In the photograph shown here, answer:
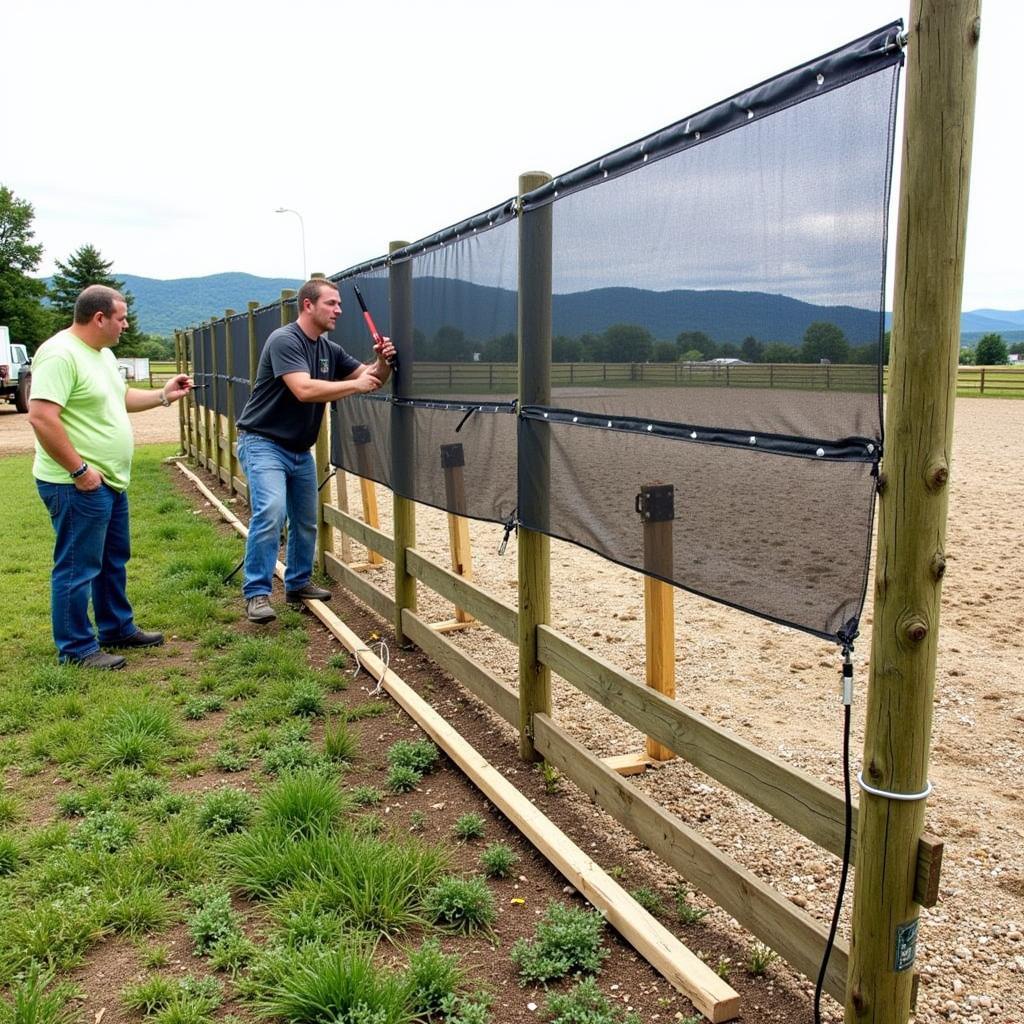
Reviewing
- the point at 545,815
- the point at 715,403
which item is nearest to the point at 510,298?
the point at 715,403

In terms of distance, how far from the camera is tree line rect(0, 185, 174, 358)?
61.6 m

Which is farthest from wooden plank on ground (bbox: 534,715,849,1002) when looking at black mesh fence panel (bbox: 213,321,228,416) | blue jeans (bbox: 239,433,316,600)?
black mesh fence panel (bbox: 213,321,228,416)

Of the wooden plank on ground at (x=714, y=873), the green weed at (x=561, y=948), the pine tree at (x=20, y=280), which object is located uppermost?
the pine tree at (x=20, y=280)

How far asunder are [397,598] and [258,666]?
0.97 metres

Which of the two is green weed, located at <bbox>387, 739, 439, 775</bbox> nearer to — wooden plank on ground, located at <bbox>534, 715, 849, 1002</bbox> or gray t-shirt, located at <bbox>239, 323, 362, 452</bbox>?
wooden plank on ground, located at <bbox>534, 715, 849, 1002</bbox>

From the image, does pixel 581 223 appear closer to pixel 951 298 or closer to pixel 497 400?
pixel 497 400

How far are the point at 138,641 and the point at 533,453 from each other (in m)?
3.37

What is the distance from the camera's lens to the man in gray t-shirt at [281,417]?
240 inches

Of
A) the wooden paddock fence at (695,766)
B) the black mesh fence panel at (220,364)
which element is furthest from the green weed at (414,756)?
the black mesh fence panel at (220,364)

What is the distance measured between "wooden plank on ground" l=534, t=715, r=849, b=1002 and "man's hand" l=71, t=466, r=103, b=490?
309 centimetres

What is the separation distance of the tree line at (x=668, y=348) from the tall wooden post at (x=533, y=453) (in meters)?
0.16

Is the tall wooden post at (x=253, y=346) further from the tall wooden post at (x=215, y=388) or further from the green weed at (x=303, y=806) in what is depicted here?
the green weed at (x=303, y=806)

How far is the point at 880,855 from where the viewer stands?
7.02 ft

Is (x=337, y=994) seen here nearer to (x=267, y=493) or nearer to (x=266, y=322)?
(x=267, y=493)
